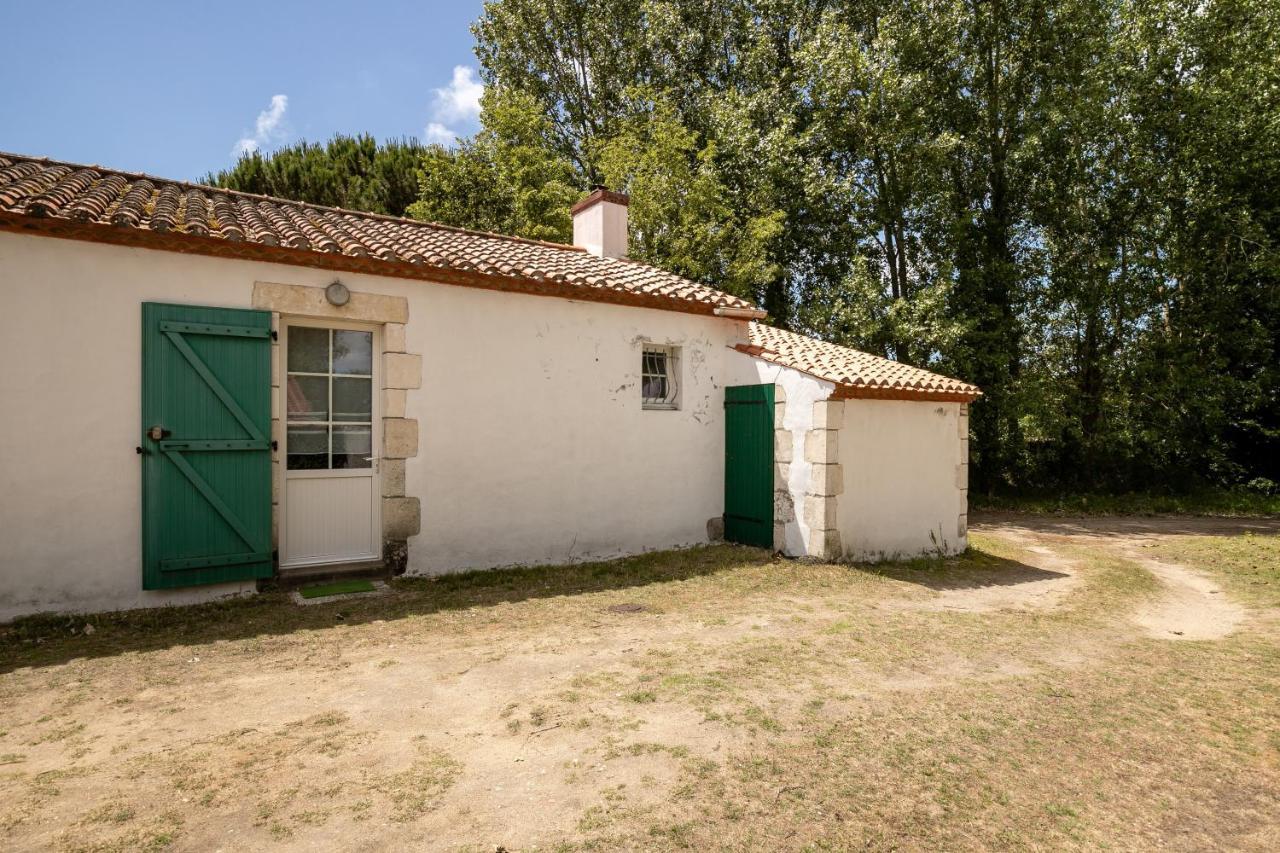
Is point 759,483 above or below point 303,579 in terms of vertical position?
above

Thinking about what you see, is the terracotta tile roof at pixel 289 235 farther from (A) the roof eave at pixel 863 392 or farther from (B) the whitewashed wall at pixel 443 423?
(A) the roof eave at pixel 863 392

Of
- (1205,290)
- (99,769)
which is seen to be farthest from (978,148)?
(99,769)

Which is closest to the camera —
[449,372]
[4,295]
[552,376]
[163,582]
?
[4,295]

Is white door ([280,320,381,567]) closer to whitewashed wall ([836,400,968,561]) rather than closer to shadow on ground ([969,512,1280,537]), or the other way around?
whitewashed wall ([836,400,968,561])

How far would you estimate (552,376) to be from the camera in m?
7.55

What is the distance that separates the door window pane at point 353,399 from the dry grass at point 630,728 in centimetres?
189

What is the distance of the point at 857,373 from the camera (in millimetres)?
7938

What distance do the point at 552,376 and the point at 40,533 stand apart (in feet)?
15.1

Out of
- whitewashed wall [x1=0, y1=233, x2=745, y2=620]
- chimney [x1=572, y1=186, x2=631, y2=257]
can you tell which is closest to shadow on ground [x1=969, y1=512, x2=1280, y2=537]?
whitewashed wall [x1=0, y1=233, x2=745, y2=620]

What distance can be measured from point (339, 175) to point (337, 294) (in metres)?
14.6

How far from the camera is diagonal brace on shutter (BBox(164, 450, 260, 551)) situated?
18.4 ft

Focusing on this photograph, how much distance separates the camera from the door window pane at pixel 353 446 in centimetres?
662

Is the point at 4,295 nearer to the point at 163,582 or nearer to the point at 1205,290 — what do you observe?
the point at 163,582

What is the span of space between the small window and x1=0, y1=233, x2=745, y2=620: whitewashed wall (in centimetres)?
16
